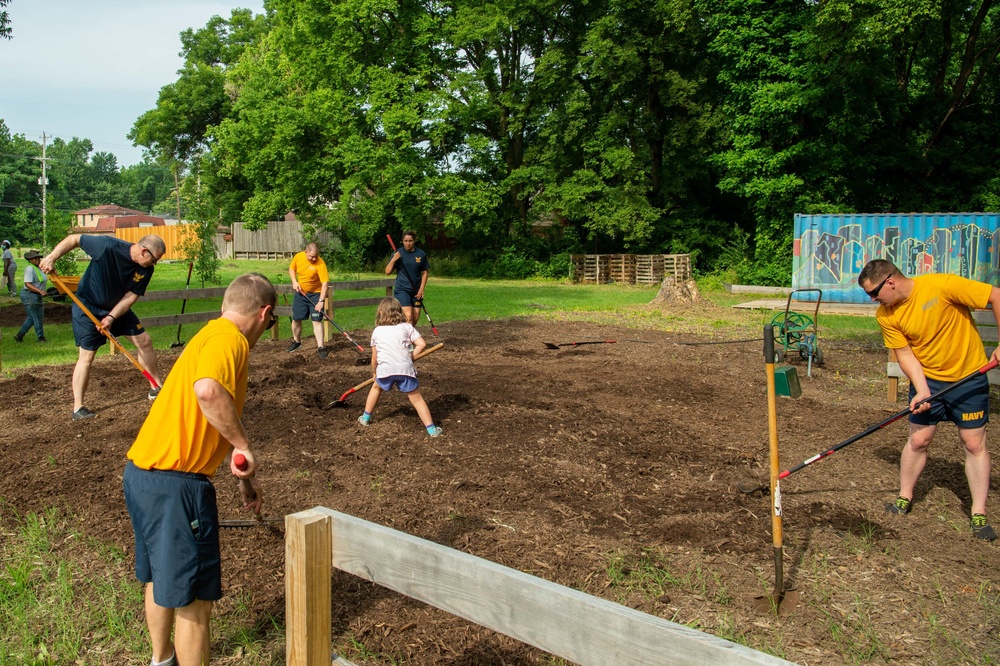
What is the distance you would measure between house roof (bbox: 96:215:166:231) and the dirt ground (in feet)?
230

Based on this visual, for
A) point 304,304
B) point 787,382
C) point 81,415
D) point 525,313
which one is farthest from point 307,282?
point 787,382

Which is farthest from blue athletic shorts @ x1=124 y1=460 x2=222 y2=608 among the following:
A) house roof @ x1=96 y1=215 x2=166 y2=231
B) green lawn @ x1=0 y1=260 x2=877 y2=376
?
house roof @ x1=96 y1=215 x2=166 y2=231

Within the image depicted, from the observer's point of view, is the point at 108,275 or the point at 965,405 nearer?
the point at 965,405

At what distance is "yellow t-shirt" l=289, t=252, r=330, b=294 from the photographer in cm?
1167

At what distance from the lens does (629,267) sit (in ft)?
106

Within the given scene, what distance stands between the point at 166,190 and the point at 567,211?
380 feet

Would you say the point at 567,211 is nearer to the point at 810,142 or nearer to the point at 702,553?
the point at 810,142

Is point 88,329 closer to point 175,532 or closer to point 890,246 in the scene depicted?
point 175,532

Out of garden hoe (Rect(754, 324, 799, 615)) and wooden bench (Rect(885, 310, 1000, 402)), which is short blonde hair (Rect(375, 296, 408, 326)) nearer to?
garden hoe (Rect(754, 324, 799, 615))

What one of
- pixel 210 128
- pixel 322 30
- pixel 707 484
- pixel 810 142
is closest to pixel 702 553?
pixel 707 484

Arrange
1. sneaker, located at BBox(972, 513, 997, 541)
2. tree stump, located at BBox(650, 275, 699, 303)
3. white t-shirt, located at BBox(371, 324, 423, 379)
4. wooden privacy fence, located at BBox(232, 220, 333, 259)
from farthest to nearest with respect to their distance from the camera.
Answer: wooden privacy fence, located at BBox(232, 220, 333, 259), tree stump, located at BBox(650, 275, 699, 303), white t-shirt, located at BBox(371, 324, 423, 379), sneaker, located at BBox(972, 513, 997, 541)

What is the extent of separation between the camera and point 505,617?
213 centimetres

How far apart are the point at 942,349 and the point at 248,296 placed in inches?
170

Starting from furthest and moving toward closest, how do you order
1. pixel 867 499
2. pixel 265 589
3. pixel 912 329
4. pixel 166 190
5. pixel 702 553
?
pixel 166 190
pixel 867 499
pixel 912 329
pixel 702 553
pixel 265 589
